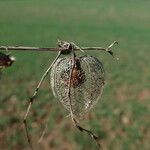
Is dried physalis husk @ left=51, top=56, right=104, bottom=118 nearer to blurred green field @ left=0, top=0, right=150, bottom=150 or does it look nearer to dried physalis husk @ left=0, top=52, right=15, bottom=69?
dried physalis husk @ left=0, top=52, right=15, bottom=69

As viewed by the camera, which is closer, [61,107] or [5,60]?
[5,60]

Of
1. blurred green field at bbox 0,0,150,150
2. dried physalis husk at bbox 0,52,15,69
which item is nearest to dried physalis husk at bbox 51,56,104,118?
dried physalis husk at bbox 0,52,15,69

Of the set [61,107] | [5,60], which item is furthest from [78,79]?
[61,107]

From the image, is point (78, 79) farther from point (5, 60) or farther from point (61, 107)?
point (61, 107)

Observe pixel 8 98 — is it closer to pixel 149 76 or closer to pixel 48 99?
pixel 48 99

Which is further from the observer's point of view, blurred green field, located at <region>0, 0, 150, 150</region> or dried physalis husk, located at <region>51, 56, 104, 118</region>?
blurred green field, located at <region>0, 0, 150, 150</region>

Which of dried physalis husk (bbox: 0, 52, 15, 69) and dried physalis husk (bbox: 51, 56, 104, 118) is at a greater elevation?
dried physalis husk (bbox: 0, 52, 15, 69)

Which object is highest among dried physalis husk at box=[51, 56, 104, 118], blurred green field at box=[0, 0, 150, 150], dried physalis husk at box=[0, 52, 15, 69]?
dried physalis husk at box=[0, 52, 15, 69]
